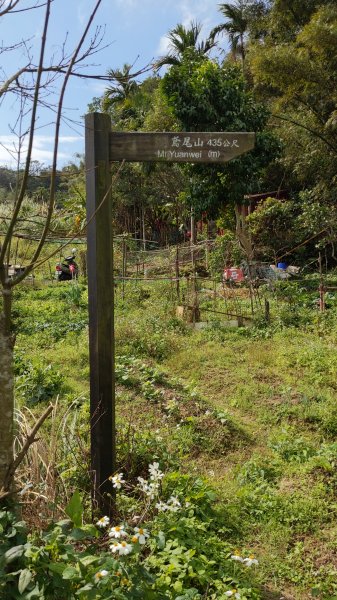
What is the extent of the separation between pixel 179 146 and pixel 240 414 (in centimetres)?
296

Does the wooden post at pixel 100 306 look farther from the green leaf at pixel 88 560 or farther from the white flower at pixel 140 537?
the green leaf at pixel 88 560

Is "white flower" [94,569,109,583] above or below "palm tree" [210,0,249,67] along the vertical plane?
below

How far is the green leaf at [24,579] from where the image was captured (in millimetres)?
1377

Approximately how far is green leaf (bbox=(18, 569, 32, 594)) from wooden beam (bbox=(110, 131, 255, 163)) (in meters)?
1.94

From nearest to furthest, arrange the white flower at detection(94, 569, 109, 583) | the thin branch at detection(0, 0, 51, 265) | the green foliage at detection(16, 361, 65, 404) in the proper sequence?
the white flower at detection(94, 569, 109, 583), the thin branch at detection(0, 0, 51, 265), the green foliage at detection(16, 361, 65, 404)

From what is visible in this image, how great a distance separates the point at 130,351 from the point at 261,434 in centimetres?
268

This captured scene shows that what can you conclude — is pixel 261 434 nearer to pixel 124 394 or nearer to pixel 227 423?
pixel 227 423

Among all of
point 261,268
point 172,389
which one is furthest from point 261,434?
point 261,268

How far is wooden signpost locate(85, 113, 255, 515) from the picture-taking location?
2500 mm

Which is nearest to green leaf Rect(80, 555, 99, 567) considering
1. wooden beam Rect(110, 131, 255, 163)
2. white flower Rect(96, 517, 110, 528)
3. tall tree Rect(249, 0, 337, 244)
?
white flower Rect(96, 517, 110, 528)

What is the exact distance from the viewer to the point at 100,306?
2.55m

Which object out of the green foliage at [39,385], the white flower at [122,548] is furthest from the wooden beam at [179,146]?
the green foliage at [39,385]

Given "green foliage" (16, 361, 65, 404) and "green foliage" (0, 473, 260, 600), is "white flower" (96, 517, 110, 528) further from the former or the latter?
"green foliage" (16, 361, 65, 404)

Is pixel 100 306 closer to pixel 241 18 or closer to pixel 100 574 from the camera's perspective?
pixel 100 574
